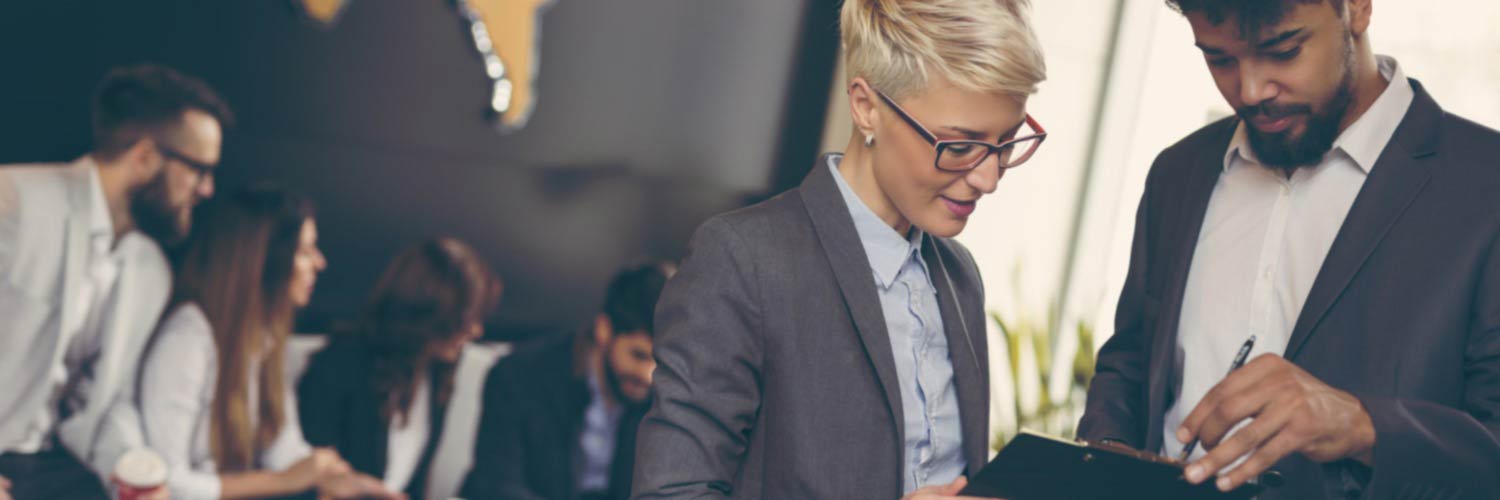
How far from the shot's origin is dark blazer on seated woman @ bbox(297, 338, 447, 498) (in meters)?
3.81

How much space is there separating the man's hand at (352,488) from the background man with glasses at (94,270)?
57 cm

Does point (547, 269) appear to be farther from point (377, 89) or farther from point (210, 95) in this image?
point (210, 95)

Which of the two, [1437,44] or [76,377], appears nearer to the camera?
[76,377]

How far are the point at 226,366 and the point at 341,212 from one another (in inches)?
22.2

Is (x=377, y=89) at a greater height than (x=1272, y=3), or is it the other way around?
(x=1272, y=3)

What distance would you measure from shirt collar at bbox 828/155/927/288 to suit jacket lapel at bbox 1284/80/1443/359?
22.4 inches

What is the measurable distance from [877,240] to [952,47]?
0.26 m

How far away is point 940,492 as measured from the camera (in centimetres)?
137

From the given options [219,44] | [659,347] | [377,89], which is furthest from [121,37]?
[659,347]

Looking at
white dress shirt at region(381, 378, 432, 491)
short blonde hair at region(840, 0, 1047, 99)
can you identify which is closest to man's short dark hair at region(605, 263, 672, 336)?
white dress shirt at region(381, 378, 432, 491)

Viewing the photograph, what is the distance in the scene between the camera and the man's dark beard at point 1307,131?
1780 mm

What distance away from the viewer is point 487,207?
421 cm

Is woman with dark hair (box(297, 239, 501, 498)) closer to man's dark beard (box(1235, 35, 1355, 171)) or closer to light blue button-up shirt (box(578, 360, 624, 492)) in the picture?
light blue button-up shirt (box(578, 360, 624, 492))

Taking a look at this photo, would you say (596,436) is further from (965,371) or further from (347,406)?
(965,371)
